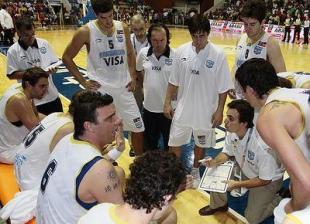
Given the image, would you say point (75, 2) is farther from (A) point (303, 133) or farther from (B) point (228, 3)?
(A) point (303, 133)

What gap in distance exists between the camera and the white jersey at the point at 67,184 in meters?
2.07

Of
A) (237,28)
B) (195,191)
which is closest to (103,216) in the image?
(195,191)

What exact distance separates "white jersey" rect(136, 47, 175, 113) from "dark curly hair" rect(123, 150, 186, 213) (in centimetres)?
292

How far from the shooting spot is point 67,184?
2082 millimetres

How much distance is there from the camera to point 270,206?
345cm

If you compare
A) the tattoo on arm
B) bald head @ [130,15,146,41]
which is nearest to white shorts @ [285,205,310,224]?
the tattoo on arm

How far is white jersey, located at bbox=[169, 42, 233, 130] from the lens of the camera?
388 cm

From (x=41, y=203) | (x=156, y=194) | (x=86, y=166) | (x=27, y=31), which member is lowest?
(x=41, y=203)

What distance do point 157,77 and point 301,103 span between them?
2.63 meters

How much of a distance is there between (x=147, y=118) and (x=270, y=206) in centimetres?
195

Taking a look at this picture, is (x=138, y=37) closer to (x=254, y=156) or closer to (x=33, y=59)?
(x=33, y=59)

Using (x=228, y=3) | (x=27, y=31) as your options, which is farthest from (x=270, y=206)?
(x=228, y=3)

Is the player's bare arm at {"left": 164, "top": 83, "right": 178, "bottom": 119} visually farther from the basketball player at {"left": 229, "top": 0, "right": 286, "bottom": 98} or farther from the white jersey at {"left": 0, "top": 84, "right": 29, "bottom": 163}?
the white jersey at {"left": 0, "top": 84, "right": 29, "bottom": 163}

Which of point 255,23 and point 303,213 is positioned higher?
point 255,23
